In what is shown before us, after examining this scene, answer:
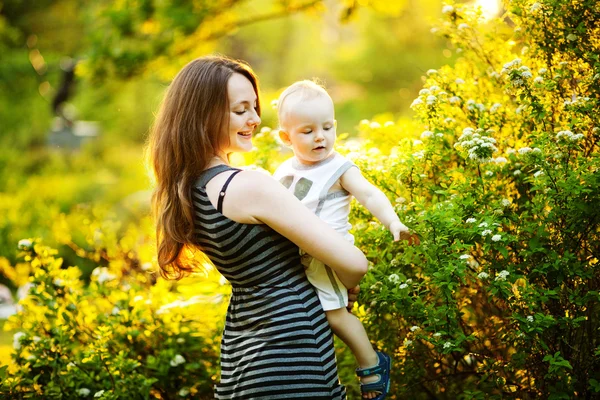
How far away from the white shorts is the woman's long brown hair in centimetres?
43

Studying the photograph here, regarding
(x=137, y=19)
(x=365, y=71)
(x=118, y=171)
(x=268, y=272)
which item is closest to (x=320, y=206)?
(x=268, y=272)

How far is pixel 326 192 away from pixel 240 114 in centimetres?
41

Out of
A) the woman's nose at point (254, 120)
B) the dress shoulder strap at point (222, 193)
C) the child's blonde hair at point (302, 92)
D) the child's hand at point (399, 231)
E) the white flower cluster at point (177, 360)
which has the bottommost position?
the white flower cluster at point (177, 360)

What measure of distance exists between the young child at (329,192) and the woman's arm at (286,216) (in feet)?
0.62

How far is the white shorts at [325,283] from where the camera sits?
2.29m

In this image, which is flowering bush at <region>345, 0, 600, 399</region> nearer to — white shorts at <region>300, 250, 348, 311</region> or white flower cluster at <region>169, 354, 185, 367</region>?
white shorts at <region>300, 250, 348, 311</region>

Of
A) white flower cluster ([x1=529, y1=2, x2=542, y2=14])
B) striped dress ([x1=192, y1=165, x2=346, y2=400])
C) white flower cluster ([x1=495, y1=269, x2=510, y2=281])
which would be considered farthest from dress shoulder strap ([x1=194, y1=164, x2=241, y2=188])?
white flower cluster ([x1=529, y1=2, x2=542, y2=14])

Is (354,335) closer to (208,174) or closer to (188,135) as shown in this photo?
(208,174)

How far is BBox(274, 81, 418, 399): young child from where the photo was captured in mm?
2312

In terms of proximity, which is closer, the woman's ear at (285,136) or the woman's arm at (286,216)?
the woman's arm at (286,216)

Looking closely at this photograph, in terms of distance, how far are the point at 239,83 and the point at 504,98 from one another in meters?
1.41

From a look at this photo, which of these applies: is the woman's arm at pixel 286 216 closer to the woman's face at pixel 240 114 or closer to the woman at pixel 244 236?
the woman at pixel 244 236

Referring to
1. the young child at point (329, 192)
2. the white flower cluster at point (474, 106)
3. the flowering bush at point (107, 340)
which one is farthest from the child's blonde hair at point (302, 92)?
the flowering bush at point (107, 340)

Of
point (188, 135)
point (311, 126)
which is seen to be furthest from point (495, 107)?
point (188, 135)
